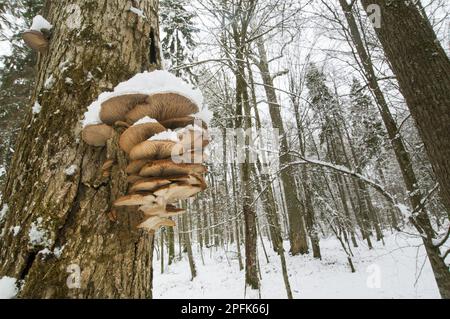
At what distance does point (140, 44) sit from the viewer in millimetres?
1413

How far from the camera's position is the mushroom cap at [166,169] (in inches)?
39.9

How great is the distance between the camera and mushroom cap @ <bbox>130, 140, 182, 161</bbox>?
3.35 ft

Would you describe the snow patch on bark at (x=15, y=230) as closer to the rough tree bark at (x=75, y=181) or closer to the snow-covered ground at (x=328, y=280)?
the rough tree bark at (x=75, y=181)

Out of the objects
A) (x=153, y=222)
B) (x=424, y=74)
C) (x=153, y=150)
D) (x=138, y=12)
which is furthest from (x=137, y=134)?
(x=424, y=74)

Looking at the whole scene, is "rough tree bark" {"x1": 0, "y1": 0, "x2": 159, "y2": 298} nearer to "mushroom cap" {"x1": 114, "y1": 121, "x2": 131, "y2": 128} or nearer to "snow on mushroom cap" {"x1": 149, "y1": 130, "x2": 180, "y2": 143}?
"mushroom cap" {"x1": 114, "y1": 121, "x2": 131, "y2": 128}

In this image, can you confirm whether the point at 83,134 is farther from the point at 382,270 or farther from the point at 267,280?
the point at 382,270

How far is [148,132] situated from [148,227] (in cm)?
36

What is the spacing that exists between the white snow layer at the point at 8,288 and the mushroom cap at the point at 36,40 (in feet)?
3.47

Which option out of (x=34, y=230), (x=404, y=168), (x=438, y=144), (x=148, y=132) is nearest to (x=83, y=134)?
(x=148, y=132)

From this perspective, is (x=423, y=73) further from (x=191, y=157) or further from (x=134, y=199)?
(x=134, y=199)

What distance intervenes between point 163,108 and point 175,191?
359mm

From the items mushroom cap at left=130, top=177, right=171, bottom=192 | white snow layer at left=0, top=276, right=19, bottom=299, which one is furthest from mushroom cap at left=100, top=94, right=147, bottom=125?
white snow layer at left=0, top=276, right=19, bottom=299

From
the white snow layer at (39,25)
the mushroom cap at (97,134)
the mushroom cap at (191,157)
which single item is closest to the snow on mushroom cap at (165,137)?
the mushroom cap at (191,157)

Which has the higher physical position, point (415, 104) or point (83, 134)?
point (415, 104)
